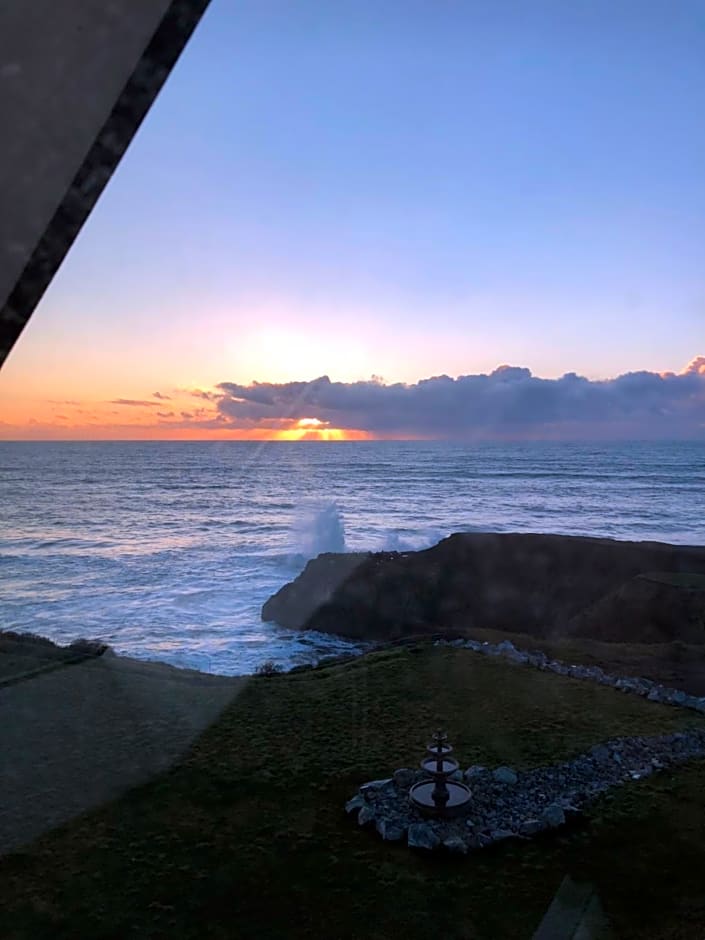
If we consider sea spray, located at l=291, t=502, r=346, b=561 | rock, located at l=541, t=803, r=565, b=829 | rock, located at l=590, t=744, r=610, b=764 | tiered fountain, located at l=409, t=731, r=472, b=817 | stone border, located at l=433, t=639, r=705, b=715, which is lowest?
sea spray, located at l=291, t=502, r=346, b=561

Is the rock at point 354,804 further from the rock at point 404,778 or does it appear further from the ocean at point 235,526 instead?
the ocean at point 235,526

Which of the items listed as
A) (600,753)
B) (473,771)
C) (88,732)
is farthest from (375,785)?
(88,732)

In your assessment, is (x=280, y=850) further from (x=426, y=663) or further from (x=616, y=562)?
(x=616, y=562)

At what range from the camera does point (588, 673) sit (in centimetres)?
1391

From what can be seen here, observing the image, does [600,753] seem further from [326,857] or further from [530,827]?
[326,857]

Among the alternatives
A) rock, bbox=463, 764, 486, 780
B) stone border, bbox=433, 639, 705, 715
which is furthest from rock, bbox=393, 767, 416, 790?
stone border, bbox=433, 639, 705, 715

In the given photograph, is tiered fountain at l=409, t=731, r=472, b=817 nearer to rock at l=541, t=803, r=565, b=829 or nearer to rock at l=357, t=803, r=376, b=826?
rock at l=357, t=803, r=376, b=826

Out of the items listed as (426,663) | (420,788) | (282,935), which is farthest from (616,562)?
(282,935)

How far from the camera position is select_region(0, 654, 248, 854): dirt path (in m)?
8.66

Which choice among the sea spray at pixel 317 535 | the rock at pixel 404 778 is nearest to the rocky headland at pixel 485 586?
the sea spray at pixel 317 535

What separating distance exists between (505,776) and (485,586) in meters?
17.8

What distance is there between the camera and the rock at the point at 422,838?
7363 mm

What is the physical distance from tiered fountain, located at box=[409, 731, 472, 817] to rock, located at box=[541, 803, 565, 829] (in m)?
0.80

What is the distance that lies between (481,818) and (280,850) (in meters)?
2.15
